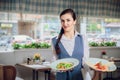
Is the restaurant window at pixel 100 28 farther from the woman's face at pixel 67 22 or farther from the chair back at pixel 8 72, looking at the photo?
the woman's face at pixel 67 22

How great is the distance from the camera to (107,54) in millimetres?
7262

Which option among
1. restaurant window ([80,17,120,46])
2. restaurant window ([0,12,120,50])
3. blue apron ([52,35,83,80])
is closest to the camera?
blue apron ([52,35,83,80])

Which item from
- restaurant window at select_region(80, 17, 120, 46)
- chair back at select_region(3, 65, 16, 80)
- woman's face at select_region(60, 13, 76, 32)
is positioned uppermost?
woman's face at select_region(60, 13, 76, 32)

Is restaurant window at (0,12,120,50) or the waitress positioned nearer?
the waitress

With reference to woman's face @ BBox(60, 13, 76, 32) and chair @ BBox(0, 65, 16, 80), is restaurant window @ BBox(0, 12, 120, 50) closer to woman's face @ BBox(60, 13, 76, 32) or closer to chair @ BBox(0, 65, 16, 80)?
chair @ BBox(0, 65, 16, 80)

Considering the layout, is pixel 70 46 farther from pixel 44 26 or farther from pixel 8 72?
pixel 44 26

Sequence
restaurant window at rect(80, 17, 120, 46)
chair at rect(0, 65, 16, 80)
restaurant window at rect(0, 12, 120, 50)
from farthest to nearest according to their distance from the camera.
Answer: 1. restaurant window at rect(80, 17, 120, 46)
2. restaurant window at rect(0, 12, 120, 50)
3. chair at rect(0, 65, 16, 80)

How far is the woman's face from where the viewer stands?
1.79 metres

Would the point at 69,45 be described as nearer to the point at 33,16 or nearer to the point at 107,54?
the point at 33,16

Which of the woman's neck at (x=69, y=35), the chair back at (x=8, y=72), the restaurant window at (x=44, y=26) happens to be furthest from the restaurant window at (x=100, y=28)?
the woman's neck at (x=69, y=35)

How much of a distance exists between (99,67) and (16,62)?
433 centimetres

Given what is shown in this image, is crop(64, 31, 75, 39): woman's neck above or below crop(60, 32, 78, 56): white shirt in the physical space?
above

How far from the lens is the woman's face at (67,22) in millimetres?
1793

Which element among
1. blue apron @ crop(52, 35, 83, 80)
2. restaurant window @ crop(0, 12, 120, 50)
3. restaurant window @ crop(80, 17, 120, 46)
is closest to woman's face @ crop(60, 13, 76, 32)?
blue apron @ crop(52, 35, 83, 80)
